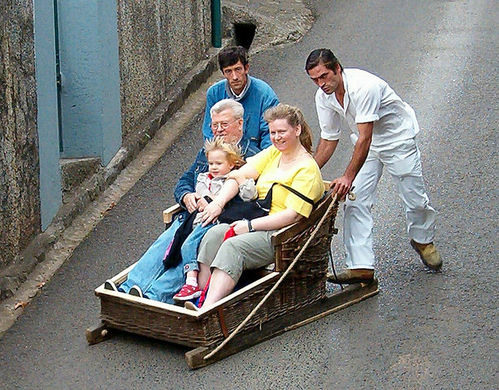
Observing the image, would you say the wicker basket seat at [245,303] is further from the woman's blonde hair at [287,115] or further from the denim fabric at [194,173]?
the denim fabric at [194,173]

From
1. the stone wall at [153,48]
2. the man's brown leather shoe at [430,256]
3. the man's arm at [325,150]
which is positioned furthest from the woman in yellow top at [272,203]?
the stone wall at [153,48]

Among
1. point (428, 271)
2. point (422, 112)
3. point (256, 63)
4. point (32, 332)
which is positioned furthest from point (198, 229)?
point (256, 63)

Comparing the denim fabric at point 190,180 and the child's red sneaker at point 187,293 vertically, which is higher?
the denim fabric at point 190,180

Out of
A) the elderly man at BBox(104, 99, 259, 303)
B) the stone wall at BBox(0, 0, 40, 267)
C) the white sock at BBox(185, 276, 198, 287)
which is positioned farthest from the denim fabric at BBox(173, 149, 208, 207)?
the stone wall at BBox(0, 0, 40, 267)

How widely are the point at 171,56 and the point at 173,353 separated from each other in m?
6.13

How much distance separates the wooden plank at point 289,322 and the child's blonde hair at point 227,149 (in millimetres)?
1111

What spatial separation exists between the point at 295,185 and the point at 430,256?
1.51 m

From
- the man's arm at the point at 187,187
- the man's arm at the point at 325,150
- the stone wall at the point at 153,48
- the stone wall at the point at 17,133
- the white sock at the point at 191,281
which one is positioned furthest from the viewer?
the stone wall at the point at 153,48

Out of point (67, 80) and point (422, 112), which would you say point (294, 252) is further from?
point (422, 112)

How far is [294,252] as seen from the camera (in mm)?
6723

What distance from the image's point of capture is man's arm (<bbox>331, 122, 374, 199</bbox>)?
696cm

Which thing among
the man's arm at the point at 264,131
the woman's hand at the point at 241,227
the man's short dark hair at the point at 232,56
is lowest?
the woman's hand at the point at 241,227

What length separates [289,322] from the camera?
271 inches

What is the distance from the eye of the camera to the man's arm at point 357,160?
6961 millimetres
